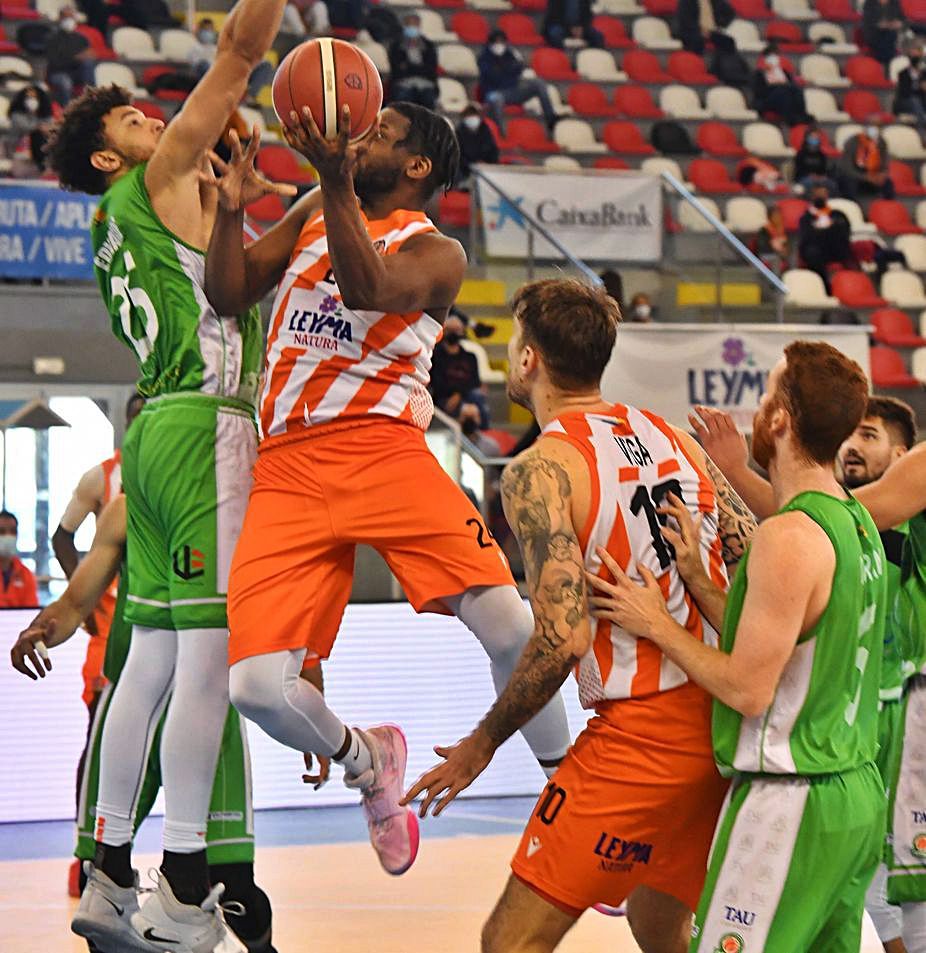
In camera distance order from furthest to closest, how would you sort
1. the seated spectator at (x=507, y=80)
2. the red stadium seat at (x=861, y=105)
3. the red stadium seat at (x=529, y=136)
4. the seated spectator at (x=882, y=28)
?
the seated spectator at (x=882, y=28) → the red stadium seat at (x=861, y=105) → the seated spectator at (x=507, y=80) → the red stadium seat at (x=529, y=136)

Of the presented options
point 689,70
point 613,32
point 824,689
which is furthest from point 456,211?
point 824,689

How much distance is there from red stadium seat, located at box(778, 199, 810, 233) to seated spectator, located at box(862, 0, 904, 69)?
3.77 metres

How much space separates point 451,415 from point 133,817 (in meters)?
6.99

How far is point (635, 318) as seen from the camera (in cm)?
1245

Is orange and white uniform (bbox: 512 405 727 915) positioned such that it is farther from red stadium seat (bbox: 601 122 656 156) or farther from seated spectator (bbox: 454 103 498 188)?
red stadium seat (bbox: 601 122 656 156)

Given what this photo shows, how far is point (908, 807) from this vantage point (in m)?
4.26

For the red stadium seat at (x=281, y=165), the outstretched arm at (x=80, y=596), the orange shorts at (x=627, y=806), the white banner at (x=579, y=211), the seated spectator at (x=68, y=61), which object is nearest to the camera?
the orange shorts at (x=627, y=806)

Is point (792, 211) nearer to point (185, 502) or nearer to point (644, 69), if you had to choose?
point (644, 69)

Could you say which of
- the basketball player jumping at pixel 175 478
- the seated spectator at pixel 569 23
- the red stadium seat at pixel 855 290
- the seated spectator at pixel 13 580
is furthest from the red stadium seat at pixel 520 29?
the basketball player jumping at pixel 175 478

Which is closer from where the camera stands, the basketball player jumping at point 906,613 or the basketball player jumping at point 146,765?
the basketball player jumping at point 906,613

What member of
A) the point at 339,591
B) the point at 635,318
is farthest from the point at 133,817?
the point at 635,318

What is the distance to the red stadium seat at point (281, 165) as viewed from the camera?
546 inches

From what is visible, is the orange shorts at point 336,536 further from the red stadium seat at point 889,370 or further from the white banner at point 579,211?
the red stadium seat at point 889,370

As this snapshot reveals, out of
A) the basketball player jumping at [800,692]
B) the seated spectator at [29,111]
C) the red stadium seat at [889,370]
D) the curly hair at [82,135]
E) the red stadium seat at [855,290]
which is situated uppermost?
the curly hair at [82,135]
